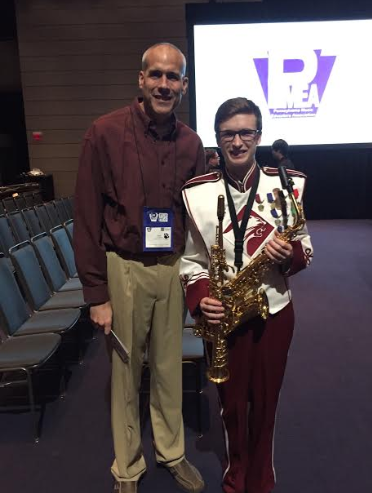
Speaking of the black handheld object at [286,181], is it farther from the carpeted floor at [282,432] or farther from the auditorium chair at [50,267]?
the auditorium chair at [50,267]

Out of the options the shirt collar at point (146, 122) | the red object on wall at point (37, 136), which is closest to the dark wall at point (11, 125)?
the red object on wall at point (37, 136)

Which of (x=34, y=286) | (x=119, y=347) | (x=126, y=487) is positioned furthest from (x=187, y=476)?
(x=34, y=286)

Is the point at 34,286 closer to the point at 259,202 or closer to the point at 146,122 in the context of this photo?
the point at 146,122

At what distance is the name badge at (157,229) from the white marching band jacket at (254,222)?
15cm

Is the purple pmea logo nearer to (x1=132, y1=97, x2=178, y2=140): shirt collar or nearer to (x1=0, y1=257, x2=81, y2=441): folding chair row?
(x1=0, y1=257, x2=81, y2=441): folding chair row

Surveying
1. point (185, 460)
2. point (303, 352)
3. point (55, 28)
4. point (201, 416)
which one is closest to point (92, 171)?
point (185, 460)

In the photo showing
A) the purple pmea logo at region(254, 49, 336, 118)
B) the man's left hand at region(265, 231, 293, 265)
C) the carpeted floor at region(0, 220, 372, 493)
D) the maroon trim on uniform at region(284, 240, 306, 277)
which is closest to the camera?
the man's left hand at region(265, 231, 293, 265)

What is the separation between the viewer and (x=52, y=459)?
2.11 meters

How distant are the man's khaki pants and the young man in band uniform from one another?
0.19 meters

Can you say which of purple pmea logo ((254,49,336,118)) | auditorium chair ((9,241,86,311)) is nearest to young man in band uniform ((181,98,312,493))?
auditorium chair ((9,241,86,311))

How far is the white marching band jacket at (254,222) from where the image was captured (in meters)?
1.44

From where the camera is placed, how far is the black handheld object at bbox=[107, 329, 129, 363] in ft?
5.43

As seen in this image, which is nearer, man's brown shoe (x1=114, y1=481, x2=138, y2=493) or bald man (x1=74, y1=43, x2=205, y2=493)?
bald man (x1=74, y1=43, x2=205, y2=493)

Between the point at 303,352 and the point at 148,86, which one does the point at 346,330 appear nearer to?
the point at 303,352
